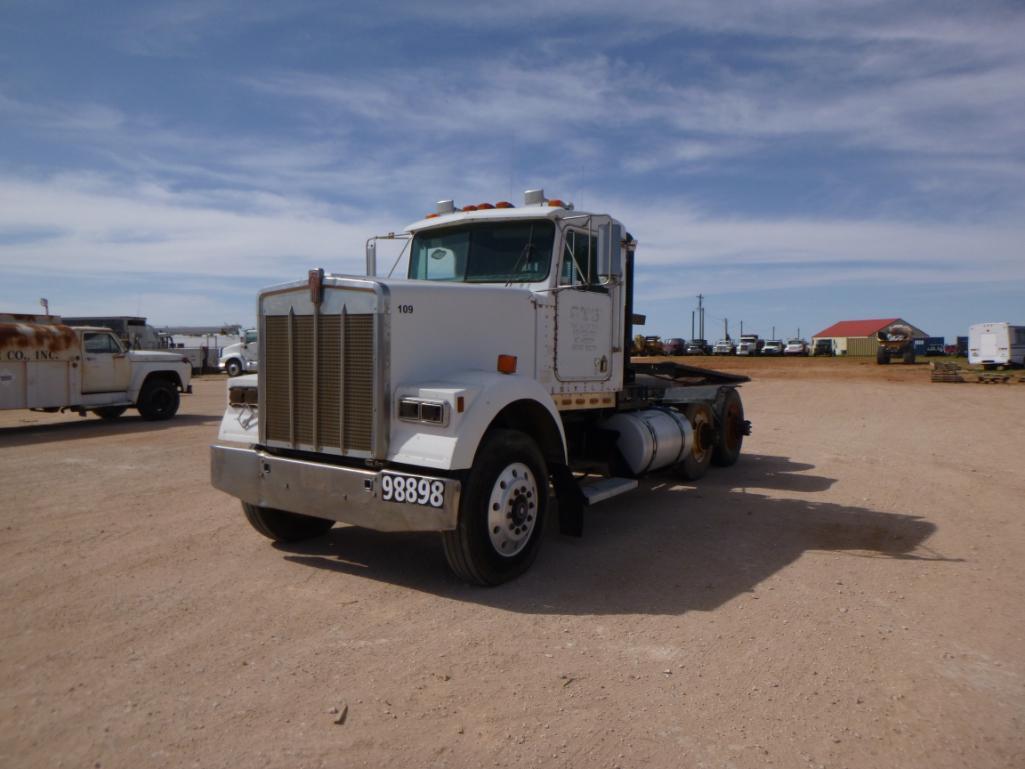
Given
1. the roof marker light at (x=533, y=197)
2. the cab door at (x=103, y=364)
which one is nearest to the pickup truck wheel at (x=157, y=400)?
the cab door at (x=103, y=364)

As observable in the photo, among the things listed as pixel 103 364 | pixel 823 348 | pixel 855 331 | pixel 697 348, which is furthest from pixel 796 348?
pixel 103 364

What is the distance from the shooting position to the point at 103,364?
15047 mm

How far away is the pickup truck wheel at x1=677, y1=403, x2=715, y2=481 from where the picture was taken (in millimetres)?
9359

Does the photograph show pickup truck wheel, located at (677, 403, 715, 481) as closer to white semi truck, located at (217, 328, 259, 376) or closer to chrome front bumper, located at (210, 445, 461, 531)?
chrome front bumper, located at (210, 445, 461, 531)

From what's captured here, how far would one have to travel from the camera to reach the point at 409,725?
332 cm

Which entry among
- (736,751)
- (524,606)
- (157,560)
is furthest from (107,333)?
(736,751)

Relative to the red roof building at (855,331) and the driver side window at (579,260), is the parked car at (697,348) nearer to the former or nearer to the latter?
the red roof building at (855,331)

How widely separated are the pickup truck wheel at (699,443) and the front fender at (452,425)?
15.4 ft

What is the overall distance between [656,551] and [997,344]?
39.3 m

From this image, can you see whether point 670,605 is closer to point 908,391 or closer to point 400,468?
point 400,468

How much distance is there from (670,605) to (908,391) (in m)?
23.8

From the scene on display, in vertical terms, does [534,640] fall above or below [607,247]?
below

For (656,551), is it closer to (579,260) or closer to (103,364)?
(579,260)

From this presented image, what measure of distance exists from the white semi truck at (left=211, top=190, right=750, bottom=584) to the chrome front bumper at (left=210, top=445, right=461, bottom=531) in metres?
0.01
